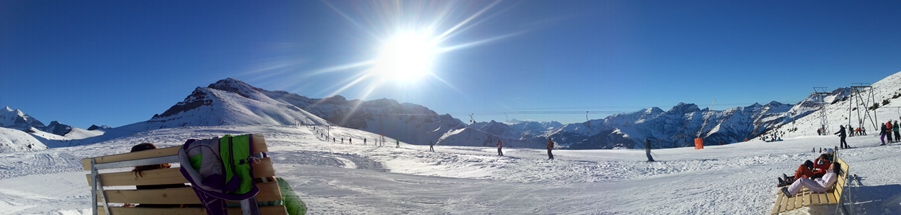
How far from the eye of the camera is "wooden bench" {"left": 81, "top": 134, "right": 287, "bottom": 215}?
3.75 metres

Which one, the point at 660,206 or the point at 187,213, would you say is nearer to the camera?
the point at 187,213

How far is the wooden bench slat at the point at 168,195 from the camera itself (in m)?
3.76

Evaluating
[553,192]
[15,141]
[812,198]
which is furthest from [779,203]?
[15,141]

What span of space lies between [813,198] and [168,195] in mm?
9325

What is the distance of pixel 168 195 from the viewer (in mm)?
4121

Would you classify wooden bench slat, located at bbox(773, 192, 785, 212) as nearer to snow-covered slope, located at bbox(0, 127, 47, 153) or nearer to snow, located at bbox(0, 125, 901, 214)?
snow, located at bbox(0, 125, 901, 214)

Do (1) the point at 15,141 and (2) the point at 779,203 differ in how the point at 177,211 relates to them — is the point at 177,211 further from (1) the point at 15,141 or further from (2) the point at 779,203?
(1) the point at 15,141

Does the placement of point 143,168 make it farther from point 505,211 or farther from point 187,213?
point 505,211

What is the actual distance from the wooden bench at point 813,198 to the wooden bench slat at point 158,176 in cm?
799

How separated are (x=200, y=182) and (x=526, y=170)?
54.4 feet

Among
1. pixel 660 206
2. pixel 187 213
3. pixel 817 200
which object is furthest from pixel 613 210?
pixel 187 213

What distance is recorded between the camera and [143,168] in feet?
14.3

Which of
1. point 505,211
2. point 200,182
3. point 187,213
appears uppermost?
point 200,182

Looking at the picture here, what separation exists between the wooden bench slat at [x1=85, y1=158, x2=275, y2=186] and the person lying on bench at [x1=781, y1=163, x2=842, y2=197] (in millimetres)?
8478
